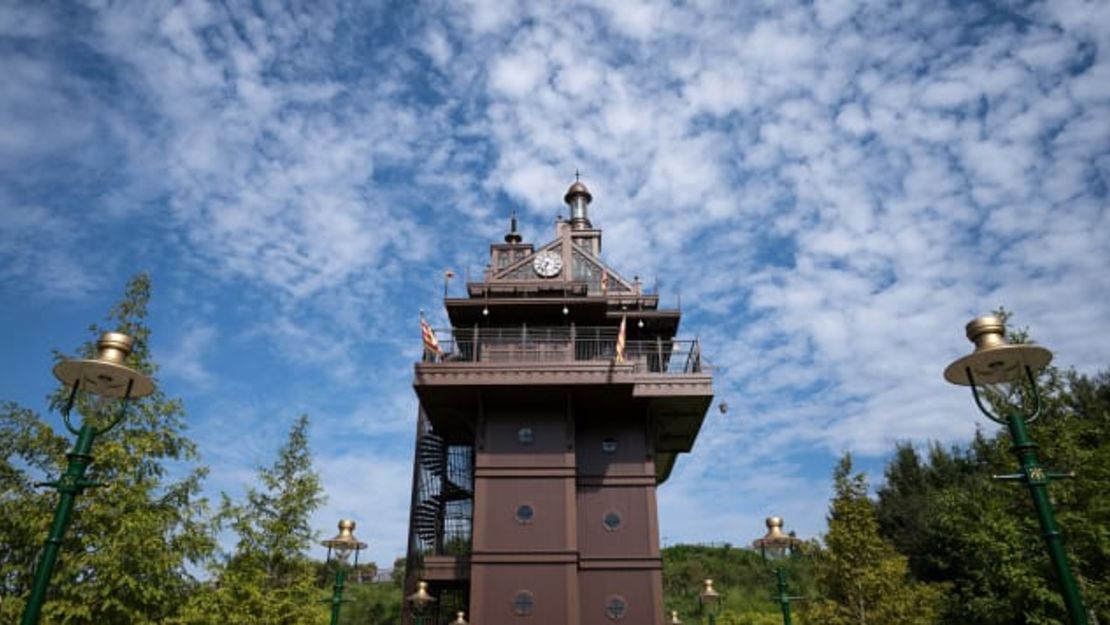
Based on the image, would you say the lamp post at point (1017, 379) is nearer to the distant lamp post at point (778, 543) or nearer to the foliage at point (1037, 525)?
the distant lamp post at point (778, 543)

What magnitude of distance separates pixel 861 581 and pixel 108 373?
23662 millimetres

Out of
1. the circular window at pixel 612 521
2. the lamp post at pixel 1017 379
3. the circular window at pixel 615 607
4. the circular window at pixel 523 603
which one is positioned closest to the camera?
the lamp post at pixel 1017 379

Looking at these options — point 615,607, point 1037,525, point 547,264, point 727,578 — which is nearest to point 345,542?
point 615,607

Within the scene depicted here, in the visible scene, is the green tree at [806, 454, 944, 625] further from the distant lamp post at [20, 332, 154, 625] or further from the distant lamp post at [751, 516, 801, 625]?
the distant lamp post at [20, 332, 154, 625]

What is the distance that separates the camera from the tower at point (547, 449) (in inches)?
848

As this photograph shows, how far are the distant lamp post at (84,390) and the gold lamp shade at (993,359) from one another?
8179mm

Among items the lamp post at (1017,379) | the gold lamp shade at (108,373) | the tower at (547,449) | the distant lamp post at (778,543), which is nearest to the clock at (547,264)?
the tower at (547,449)

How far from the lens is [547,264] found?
91.0 feet

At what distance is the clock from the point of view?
2755 centimetres

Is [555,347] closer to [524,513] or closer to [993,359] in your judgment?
[524,513]

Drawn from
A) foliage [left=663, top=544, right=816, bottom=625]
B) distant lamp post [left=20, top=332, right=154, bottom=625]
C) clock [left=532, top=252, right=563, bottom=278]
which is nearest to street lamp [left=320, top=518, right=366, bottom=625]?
distant lamp post [left=20, top=332, right=154, bottom=625]

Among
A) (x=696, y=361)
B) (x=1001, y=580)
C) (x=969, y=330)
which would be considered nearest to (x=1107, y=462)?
(x=1001, y=580)

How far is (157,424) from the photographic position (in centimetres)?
1895

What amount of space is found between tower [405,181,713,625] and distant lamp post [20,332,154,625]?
14746mm
